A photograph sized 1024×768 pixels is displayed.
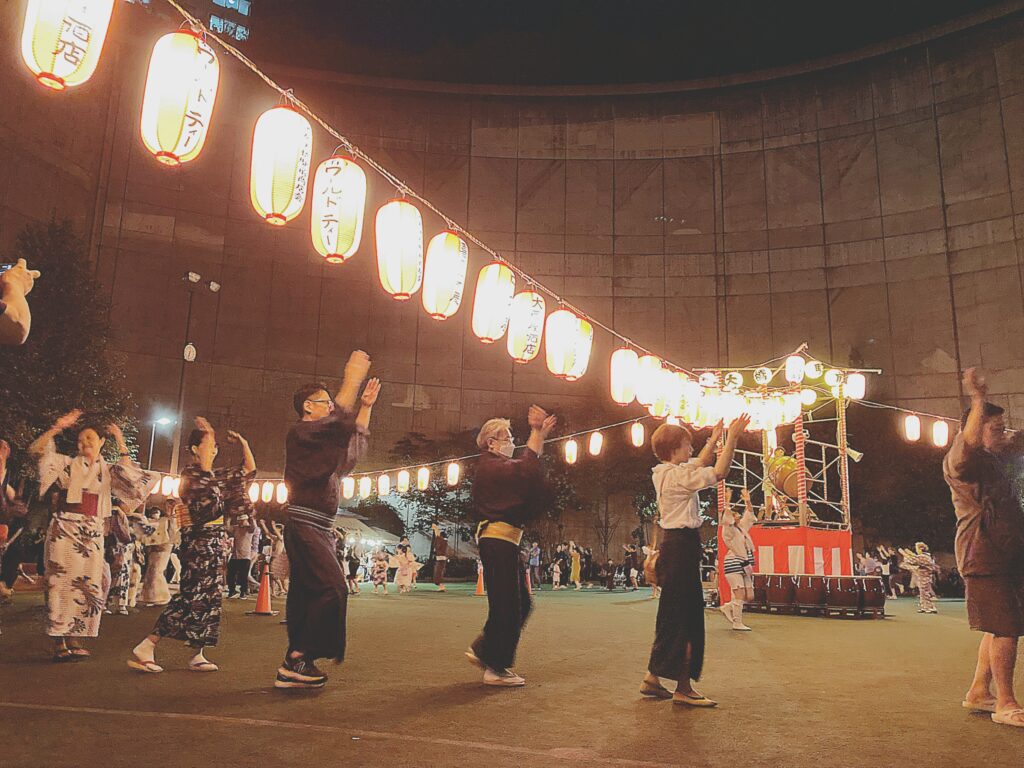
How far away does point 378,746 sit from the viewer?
332cm

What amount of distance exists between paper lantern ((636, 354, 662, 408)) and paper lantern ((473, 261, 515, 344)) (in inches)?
189

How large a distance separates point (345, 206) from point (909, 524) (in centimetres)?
2409

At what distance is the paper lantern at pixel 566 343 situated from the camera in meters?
14.0

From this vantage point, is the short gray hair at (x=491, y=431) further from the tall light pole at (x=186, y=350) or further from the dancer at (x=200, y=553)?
the tall light pole at (x=186, y=350)

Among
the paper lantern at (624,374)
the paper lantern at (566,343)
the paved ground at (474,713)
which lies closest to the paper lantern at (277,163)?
the paved ground at (474,713)

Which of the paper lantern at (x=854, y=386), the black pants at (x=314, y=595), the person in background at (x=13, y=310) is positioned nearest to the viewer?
the person in background at (x=13, y=310)

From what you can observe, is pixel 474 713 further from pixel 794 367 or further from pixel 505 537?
pixel 794 367

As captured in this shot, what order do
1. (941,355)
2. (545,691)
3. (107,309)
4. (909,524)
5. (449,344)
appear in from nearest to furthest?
(545,691) → (107,309) → (909,524) → (941,355) → (449,344)

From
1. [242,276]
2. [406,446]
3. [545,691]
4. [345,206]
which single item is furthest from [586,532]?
[545,691]

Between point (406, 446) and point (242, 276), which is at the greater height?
point (242, 276)

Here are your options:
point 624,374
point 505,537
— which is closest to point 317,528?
point 505,537

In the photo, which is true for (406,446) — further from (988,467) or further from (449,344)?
(988,467)

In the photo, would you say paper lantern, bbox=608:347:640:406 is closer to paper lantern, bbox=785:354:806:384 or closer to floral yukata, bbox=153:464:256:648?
paper lantern, bbox=785:354:806:384

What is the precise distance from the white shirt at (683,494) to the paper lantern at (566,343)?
892 centimetres
